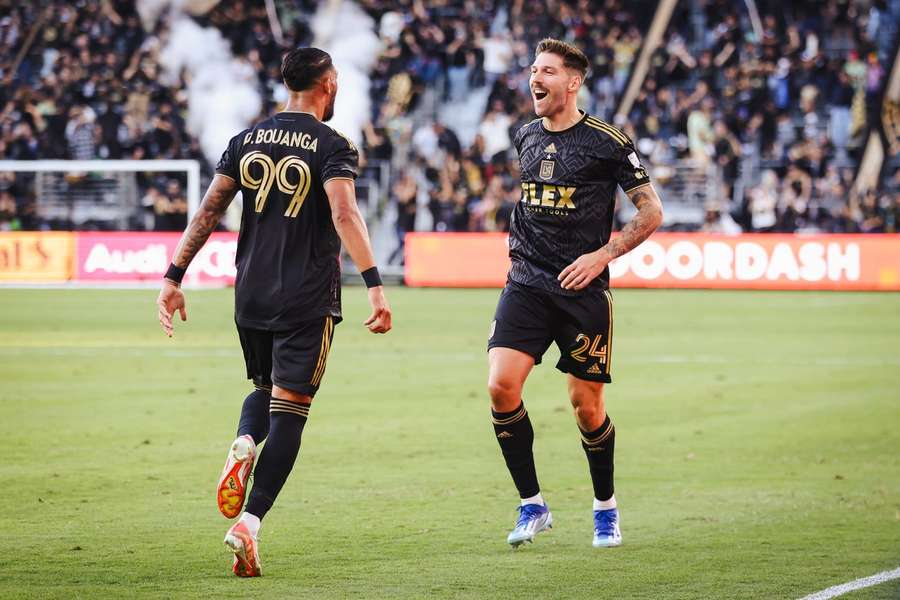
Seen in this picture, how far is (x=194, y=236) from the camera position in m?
6.41

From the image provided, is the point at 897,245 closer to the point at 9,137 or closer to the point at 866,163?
the point at 866,163

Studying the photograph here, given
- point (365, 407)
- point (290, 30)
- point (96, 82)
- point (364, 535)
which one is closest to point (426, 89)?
point (290, 30)

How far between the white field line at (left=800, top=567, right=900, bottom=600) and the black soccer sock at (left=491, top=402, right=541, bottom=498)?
1.55 meters

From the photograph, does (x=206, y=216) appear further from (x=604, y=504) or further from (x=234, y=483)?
(x=604, y=504)

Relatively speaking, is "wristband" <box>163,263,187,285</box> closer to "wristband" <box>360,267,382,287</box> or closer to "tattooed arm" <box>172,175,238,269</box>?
"tattooed arm" <box>172,175,238,269</box>

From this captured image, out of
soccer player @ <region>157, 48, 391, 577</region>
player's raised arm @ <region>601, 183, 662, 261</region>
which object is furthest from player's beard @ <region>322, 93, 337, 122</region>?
player's raised arm @ <region>601, 183, 662, 261</region>

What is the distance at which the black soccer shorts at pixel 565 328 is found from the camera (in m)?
6.89

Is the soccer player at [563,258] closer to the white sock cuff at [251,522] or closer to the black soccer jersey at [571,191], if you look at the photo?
the black soccer jersey at [571,191]

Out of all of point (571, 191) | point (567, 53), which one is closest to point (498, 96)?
point (567, 53)

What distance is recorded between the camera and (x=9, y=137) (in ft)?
107

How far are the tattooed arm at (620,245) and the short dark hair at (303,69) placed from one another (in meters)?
1.42

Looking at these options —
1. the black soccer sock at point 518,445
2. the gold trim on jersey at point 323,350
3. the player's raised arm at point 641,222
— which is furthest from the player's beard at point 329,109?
the black soccer sock at point 518,445

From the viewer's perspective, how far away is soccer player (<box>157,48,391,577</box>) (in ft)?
20.1

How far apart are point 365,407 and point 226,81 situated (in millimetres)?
22464
